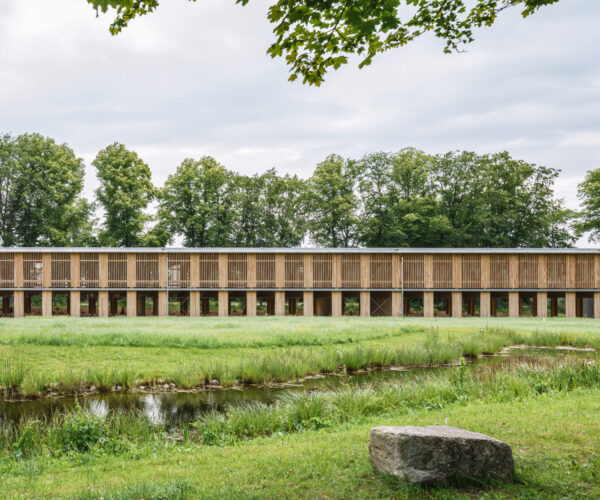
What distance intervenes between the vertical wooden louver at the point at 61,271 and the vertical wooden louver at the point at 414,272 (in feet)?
75.9

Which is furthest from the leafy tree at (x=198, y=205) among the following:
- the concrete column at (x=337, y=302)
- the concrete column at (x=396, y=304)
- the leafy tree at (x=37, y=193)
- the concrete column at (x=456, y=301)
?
the concrete column at (x=456, y=301)

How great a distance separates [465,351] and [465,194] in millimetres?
37372

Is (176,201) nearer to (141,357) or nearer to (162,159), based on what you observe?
(162,159)

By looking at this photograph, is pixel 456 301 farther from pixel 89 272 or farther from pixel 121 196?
pixel 121 196

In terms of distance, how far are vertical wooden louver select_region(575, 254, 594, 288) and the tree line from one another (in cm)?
1401

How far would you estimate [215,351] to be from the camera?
688 inches

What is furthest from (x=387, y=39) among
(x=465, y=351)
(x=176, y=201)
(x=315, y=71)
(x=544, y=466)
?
(x=176, y=201)

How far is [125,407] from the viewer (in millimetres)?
11445

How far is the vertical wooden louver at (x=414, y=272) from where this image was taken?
36.7 metres

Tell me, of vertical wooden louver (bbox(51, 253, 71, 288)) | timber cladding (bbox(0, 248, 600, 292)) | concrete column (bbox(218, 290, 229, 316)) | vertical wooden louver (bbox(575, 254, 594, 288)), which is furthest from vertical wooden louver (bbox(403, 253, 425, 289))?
vertical wooden louver (bbox(51, 253, 71, 288))

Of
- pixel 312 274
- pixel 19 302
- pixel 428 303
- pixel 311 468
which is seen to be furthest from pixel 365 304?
pixel 311 468

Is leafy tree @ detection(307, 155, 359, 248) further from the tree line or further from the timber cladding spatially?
the timber cladding

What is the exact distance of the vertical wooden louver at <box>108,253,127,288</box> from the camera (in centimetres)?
3544

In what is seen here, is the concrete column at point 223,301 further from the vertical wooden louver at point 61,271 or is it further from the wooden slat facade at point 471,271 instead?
the wooden slat facade at point 471,271
